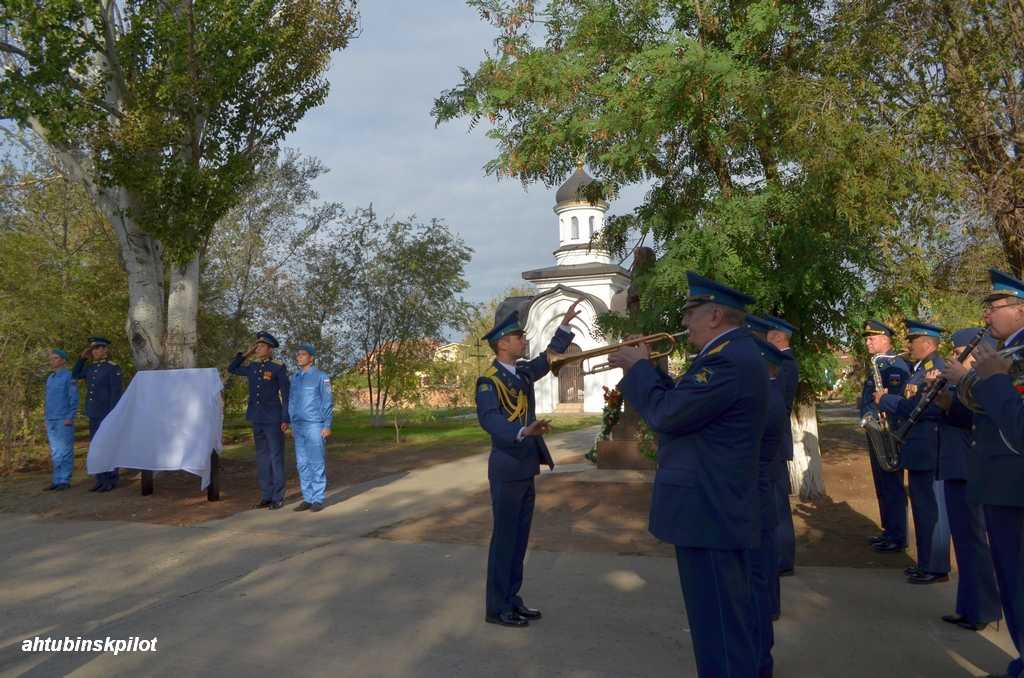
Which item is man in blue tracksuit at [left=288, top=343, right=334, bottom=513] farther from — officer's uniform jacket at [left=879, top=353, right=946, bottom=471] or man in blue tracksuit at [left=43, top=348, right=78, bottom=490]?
officer's uniform jacket at [left=879, top=353, right=946, bottom=471]

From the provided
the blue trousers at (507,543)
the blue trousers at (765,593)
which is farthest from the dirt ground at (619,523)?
the blue trousers at (507,543)

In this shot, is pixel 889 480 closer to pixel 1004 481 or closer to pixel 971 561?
pixel 971 561

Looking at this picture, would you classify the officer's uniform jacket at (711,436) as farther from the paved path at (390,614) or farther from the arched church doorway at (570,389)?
the arched church doorway at (570,389)

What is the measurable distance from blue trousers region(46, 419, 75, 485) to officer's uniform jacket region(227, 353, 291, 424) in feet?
12.4

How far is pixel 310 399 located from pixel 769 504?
6.75 m

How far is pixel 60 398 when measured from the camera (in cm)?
1306

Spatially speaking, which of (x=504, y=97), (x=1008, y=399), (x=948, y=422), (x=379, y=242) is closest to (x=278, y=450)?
(x=504, y=97)

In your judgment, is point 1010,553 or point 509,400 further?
point 509,400

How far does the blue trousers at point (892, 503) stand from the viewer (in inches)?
309

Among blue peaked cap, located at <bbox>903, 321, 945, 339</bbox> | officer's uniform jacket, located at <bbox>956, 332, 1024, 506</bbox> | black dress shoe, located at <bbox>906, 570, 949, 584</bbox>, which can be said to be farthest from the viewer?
blue peaked cap, located at <bbox>903, 321, 945, 339</bbox>

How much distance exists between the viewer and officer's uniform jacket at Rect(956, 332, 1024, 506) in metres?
3.88

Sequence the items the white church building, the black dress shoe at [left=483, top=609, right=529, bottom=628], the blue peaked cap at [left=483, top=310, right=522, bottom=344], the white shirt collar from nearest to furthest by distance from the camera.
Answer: the white shirt collar → the black dress shoe at [left=483, top=609, right=529, bottom=628] → the blue peaked cap at [left=483, top=310, right=522, bottom=344] → the white church building

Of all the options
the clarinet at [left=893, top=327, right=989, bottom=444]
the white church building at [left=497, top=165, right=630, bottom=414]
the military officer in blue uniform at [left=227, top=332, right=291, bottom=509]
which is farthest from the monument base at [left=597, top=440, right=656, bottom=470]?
the white church building at [left=497, top=165, right=630, bottom=414]

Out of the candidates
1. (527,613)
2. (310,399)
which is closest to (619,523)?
(527,613)
